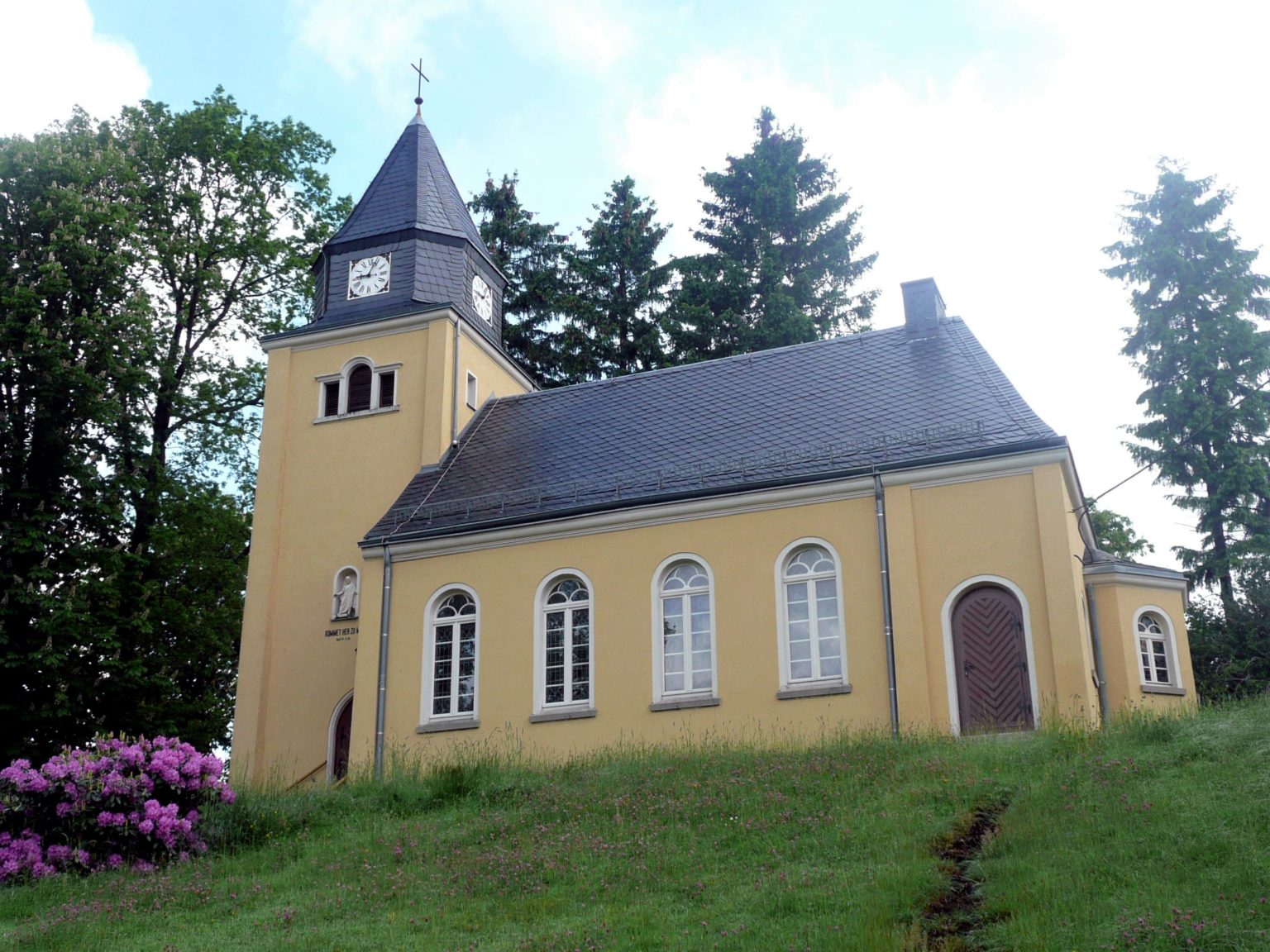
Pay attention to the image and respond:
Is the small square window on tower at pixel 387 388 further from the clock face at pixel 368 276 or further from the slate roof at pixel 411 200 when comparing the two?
the slate roof at pixel 411 200

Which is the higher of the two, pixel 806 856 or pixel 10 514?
pixel 10 514

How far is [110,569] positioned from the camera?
26.8 metres

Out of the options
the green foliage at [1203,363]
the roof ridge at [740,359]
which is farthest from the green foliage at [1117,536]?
the roof ridge at [740,359]

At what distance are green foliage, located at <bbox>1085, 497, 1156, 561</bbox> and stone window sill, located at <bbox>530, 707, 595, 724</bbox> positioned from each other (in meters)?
17.9

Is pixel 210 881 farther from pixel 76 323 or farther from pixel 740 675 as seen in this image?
pixel 76 323

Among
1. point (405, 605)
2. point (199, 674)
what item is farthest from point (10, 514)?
point (405, 605)

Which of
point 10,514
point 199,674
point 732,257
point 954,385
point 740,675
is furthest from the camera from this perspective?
point 732,257

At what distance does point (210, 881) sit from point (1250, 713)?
458 inches

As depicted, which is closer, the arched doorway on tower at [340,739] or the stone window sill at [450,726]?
the stone window sill at [450,726]

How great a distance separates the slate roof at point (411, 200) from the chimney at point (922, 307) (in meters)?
9.79

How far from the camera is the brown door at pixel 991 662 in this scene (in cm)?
1830

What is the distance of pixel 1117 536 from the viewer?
34.3 m

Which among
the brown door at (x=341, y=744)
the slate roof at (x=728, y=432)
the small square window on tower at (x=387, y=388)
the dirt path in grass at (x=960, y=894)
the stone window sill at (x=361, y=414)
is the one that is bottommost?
the dirt path in grass at (x=960, y=894)

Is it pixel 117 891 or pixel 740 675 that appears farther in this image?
pixel 740 675
